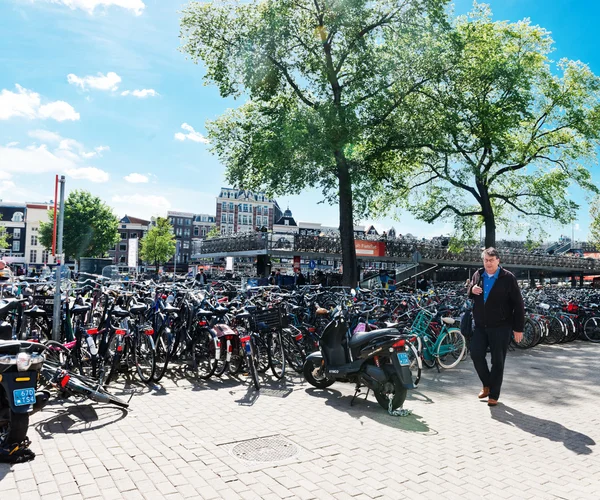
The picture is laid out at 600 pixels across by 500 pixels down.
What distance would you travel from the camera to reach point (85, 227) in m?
53.8

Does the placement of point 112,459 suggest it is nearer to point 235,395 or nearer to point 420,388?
point 235,395

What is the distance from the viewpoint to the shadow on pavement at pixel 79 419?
4627mm

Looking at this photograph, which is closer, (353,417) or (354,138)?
(353,417)

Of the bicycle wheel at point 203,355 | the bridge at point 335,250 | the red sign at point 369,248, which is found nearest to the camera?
the bicycle wheel at point 203,355

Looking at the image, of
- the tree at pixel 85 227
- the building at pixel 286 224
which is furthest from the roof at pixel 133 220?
the tree at pixel 85 227

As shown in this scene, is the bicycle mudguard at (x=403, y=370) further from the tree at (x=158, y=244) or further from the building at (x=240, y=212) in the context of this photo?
the building at (x=240, y=212)

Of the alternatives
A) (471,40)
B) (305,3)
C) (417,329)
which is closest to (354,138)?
(305,3)

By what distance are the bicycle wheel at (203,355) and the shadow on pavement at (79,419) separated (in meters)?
1.57

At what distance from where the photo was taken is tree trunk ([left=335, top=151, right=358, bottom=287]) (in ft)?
56.1

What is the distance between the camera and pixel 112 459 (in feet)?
13.0

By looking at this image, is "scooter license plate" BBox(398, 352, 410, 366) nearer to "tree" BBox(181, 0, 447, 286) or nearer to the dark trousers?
the dark trousers

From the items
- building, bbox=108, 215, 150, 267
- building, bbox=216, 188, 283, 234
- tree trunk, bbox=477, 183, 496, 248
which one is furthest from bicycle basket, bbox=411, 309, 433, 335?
building, bbox=108, 215, 150, 267

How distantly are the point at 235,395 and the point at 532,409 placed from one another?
3545 millimetres

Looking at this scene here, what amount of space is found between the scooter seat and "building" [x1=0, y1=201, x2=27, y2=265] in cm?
8706
